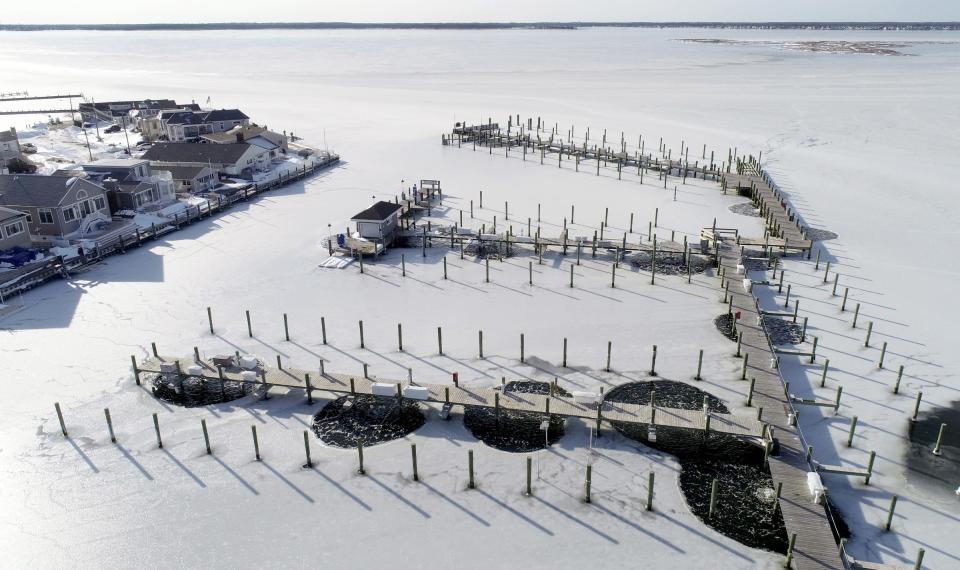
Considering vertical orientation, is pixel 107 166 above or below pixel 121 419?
above

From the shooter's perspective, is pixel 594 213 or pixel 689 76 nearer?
pixel 594 213

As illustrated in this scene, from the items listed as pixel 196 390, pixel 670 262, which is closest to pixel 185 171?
pixel 196 390

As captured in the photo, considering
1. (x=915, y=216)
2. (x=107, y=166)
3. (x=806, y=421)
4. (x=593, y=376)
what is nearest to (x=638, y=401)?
(x=593, y=376)

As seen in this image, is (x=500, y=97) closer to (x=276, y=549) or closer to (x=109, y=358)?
(x=109, y=358)

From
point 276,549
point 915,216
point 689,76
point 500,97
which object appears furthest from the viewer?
point 689,76

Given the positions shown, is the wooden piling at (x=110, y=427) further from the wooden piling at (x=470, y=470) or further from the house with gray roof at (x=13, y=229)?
the house with gray roof at (x=13, y=229)

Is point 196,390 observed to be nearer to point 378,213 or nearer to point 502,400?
point 502,400

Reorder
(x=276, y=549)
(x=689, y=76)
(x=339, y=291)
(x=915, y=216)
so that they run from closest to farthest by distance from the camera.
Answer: (x=276, y=549) → (x=339, y=291) → (x=915, y=216) → (x=689, y=76)
